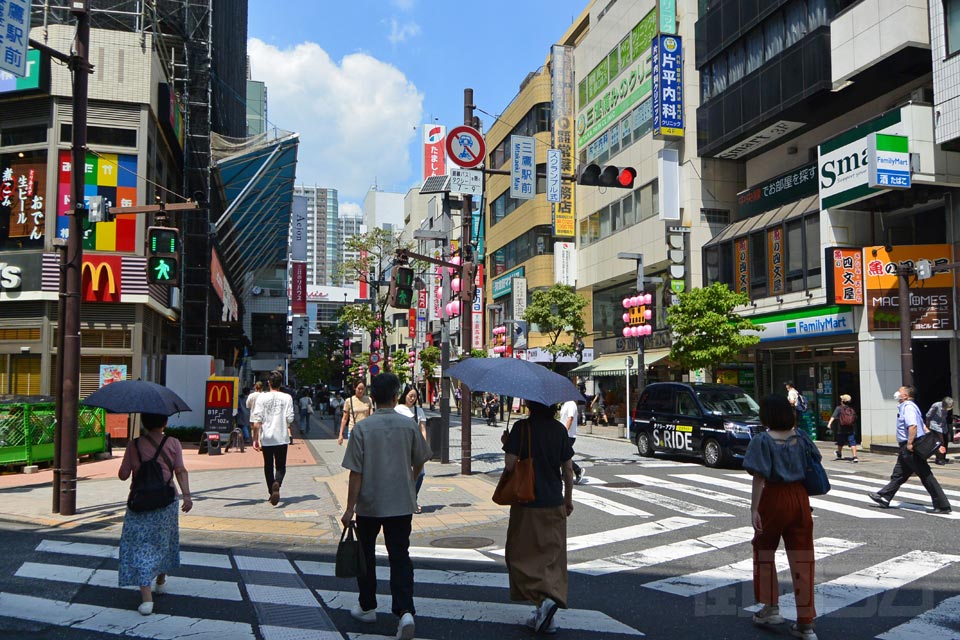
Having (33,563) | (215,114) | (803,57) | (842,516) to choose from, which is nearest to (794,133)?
(803,57)

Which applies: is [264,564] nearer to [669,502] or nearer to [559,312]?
[669,502]

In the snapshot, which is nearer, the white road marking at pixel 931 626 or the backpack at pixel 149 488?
the white road marking at pixel 931 626

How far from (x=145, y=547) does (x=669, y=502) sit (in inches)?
336

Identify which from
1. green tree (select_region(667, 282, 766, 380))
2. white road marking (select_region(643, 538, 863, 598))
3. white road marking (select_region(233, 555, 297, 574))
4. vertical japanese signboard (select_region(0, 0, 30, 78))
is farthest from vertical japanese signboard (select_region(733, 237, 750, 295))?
vertical japanese signboard (select_region(0, 0, 30, 78))

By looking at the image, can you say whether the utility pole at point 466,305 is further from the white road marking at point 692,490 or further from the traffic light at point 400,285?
the white road marking at point 692,490

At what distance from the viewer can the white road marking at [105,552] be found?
8.00 metres

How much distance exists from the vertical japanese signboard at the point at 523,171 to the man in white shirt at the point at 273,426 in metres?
7.08

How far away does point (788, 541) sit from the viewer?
5656 millimetres

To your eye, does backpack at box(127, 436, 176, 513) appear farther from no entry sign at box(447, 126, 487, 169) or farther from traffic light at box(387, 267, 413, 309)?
no entry sign at box(447, 126, 487, 169)

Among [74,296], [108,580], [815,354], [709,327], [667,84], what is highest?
[667,84]

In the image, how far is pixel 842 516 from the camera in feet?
36.4

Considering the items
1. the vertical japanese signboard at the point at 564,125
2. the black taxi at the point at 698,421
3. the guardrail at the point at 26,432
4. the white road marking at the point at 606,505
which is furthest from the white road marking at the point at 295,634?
the vertical japanese signboard at the point at 564,125

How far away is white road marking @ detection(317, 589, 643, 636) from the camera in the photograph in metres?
5.84

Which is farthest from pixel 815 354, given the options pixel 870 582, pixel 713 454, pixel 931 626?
pixel 931 626
